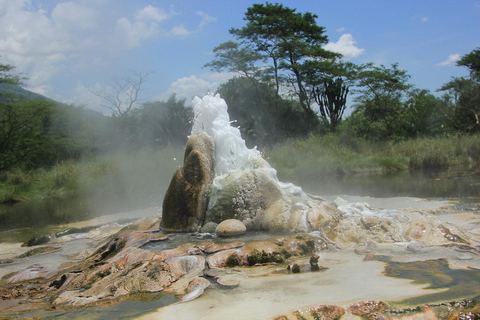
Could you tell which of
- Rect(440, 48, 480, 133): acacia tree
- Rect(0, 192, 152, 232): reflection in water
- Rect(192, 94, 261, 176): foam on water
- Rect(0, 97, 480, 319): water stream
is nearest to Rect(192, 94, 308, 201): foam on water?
Rect(192, 94, 261, 176): foam on water

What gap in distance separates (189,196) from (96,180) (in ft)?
39.8

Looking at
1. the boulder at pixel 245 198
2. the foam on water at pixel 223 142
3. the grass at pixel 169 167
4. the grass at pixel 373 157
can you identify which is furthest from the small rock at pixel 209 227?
the grass at pixel 373 157

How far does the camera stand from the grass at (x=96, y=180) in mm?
16344

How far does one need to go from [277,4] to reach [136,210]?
20.7 metres

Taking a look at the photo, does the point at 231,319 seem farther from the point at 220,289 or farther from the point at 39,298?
the point at 39,298

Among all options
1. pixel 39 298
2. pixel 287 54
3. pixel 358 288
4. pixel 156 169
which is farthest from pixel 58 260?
pixel 287 54

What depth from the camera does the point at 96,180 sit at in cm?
1719

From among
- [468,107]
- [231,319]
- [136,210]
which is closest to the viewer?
[231,319]

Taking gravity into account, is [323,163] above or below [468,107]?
below

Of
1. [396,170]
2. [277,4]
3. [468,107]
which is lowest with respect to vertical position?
[396,170]

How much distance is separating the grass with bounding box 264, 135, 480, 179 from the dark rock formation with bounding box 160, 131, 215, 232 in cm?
1232

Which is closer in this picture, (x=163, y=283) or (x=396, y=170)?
(x=163, y=283)

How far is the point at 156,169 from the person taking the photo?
17.8m

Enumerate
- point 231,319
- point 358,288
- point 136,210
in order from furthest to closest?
1. point 136,210
2. point 358,288
3. point 231,319
